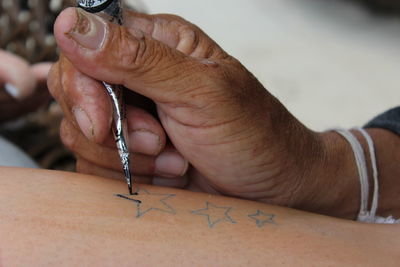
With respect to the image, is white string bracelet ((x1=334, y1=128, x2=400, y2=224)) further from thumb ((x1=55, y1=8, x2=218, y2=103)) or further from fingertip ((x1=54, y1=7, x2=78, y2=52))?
fingertip ((x1=54, y1=7, x2=78, y2=52))

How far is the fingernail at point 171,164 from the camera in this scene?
0.98 metres

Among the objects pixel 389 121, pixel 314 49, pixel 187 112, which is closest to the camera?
pixel 187 112

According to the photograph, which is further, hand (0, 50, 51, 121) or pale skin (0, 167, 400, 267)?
hand (0, 50, 51, 121)

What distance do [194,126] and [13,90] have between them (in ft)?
2.39

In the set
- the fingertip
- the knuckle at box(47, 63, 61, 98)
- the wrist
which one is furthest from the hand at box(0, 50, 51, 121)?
the wrist

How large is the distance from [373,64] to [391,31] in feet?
1.30

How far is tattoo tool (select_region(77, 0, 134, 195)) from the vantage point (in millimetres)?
840

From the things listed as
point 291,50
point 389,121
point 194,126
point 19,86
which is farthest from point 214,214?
point 291,50

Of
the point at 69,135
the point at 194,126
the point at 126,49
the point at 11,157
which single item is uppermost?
the point at 126,49

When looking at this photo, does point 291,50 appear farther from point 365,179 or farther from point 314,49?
point 365,179

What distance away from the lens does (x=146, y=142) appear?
3.13 feet

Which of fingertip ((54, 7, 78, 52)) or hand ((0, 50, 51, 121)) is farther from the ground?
fingertip ((54, 7, 78, 52))

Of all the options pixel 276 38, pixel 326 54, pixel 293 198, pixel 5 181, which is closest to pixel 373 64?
pixel 326 54

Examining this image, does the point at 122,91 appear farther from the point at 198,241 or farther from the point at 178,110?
the point at 198,241
